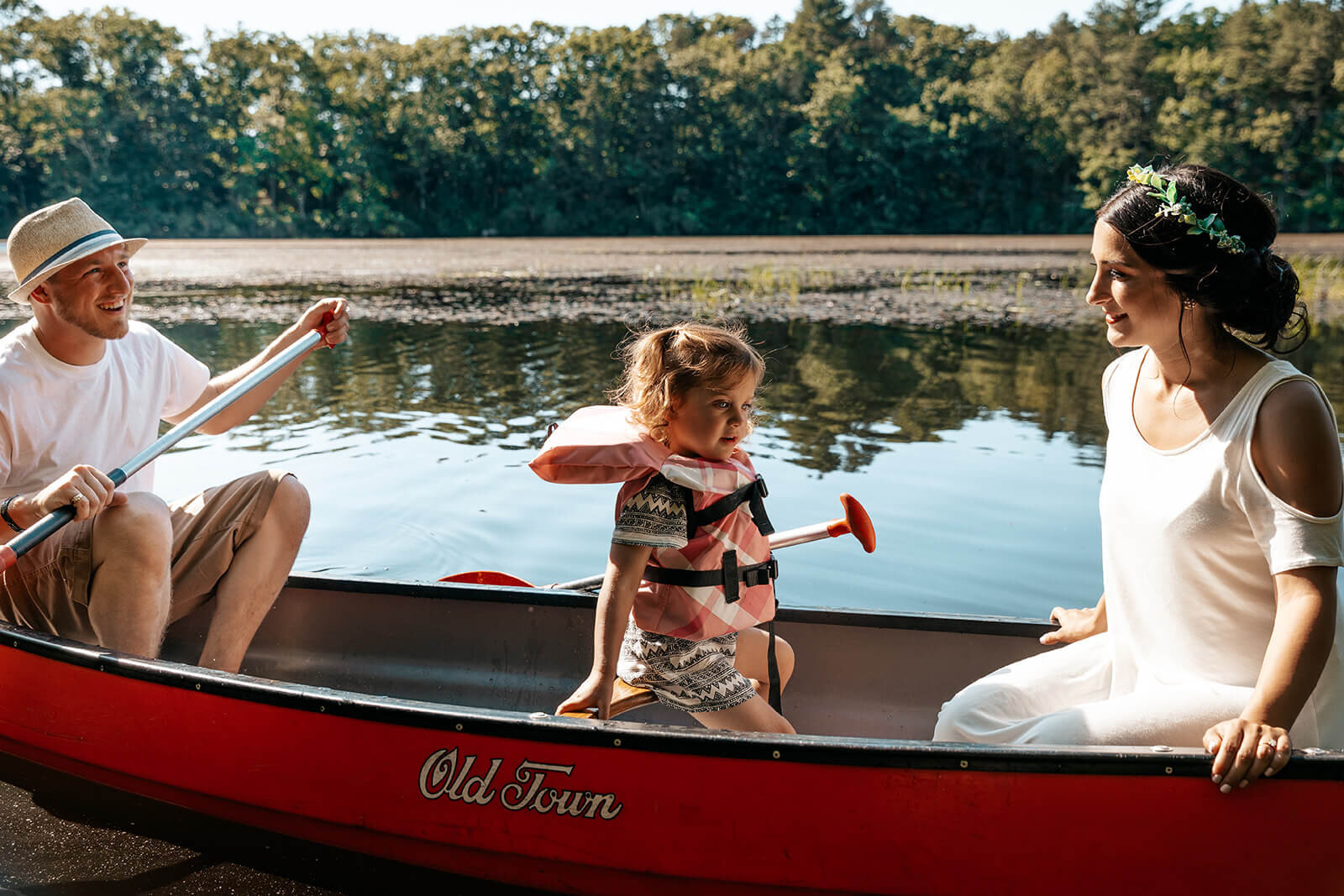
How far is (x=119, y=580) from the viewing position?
2926mm

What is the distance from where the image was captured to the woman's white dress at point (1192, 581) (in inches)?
78.6

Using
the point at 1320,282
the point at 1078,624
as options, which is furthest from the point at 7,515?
the point at 1320,282

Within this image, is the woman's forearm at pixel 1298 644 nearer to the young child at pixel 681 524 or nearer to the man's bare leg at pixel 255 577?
the young child at pixel 681 524

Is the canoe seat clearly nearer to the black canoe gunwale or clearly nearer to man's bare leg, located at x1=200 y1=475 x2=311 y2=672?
the black canoe gunwale

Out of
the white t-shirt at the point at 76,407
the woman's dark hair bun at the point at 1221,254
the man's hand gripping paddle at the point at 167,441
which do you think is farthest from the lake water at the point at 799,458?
the woman's dark hair bun at the point at 1221,254

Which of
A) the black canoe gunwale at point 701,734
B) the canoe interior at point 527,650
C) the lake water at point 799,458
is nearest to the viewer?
the black canoe gunwale at point 701,734

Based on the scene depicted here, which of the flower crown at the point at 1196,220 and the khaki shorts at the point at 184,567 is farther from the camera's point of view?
the khaki shorts at the point at 184,567

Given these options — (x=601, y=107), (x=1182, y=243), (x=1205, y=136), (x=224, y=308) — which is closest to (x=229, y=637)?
(x=1182, y=243)

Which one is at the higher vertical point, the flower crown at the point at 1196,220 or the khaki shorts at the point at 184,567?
the flower crown at the point at 1196,220

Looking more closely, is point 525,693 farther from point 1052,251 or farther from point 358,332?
point 1052,251

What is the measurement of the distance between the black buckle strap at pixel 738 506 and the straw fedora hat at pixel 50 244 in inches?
66.7

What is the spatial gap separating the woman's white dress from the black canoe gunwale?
3.5 inches

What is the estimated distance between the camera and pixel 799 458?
7246 mm

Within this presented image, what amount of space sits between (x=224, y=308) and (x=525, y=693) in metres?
14.8
